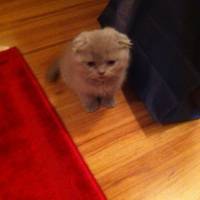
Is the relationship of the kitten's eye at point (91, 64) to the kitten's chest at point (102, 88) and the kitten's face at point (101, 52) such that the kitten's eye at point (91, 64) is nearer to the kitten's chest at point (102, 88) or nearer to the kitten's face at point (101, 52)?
the kitten's face at point (101, 52)

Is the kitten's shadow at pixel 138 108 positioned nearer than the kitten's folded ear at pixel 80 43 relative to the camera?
No

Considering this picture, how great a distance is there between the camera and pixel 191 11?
0.98 metres

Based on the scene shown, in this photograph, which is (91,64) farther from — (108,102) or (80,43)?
(108,102)

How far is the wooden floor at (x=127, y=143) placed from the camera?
113 centimetres

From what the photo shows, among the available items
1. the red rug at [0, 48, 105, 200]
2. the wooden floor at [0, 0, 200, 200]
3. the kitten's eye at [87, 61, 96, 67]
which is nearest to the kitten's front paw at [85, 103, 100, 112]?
the wooden floor at [0, 0, 200, 200]

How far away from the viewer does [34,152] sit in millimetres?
1190

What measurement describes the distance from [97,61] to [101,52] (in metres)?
0.04

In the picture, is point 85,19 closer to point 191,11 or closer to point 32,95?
point 32,95

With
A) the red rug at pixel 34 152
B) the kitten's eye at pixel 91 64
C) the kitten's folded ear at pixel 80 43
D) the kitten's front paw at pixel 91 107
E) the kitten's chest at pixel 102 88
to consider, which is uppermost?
the kitten's folded ear at pixel 80 43

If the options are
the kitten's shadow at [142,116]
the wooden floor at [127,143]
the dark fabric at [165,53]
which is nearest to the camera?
the dark fabric at [165,53]

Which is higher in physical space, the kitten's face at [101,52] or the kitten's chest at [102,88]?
the kitten's face at [101,52]

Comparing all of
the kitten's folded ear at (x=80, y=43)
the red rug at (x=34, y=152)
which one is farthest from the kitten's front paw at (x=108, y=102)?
the kitten's folded ear at (x=80, y=43)

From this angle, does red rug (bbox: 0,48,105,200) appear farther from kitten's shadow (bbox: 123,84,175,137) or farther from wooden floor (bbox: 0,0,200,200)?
kitten's shadow (bbox: 123,84,175,137)

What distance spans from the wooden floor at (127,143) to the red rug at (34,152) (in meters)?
0.05
